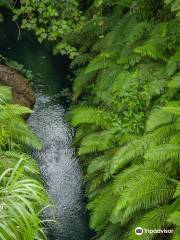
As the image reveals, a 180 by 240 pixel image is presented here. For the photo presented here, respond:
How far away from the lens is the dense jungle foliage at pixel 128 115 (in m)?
6.18

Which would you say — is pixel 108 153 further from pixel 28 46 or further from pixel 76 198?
pixel 28 46

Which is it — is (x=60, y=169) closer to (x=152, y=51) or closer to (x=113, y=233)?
(x=113, y=233)

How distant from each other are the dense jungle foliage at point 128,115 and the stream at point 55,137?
33 cm

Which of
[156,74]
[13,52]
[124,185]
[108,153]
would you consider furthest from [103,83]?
[13,52]

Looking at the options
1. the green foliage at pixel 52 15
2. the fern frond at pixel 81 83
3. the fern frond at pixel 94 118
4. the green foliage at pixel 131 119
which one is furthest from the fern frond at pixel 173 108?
the fern frond at pixel 81 83

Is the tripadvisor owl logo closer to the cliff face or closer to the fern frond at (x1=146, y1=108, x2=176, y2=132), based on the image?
the fern frond at (x1=146, y1=108, x2=176, y2=132)

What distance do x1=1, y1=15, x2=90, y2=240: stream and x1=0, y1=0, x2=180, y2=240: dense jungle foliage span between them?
1.09 ft

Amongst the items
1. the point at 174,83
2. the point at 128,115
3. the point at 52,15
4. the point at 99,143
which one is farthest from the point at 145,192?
the point at 52,15

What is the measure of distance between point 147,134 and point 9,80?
356 centimetres

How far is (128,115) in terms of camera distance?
819 centimetres

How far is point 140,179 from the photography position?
6188mm

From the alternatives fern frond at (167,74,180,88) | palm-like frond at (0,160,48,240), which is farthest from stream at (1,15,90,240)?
palm-like frond at (0,160,48,240)

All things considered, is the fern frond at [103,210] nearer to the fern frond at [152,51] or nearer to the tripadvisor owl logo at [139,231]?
the tripadvisor owl logo at [139,231]

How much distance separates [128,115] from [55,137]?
2.49 m
